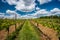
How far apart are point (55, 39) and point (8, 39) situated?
183cm

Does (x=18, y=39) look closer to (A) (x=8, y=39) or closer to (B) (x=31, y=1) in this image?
(A) (x=8, y=39)

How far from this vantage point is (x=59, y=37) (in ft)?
16.9

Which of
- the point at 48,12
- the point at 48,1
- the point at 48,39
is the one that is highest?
the point at 48,1

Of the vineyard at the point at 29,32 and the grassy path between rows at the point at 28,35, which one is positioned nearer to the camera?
the grassy path between rows at the point at 28,35

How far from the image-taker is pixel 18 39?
16.2 ft

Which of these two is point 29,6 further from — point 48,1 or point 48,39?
point 48,39

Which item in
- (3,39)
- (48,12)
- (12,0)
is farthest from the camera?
(48,12)

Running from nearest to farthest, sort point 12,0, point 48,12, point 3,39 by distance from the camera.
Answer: point 3,39
point 12,0
point 48,12

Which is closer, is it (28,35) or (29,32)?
(28,35)

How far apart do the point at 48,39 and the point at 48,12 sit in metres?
1.52

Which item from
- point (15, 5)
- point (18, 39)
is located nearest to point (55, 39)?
point (18, 39)

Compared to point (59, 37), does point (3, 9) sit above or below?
above

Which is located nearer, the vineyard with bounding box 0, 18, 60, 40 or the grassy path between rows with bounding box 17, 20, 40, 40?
the grassy path between rows with bounding box 17, 20, 40, 40

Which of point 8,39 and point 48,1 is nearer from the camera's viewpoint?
point 8,39
